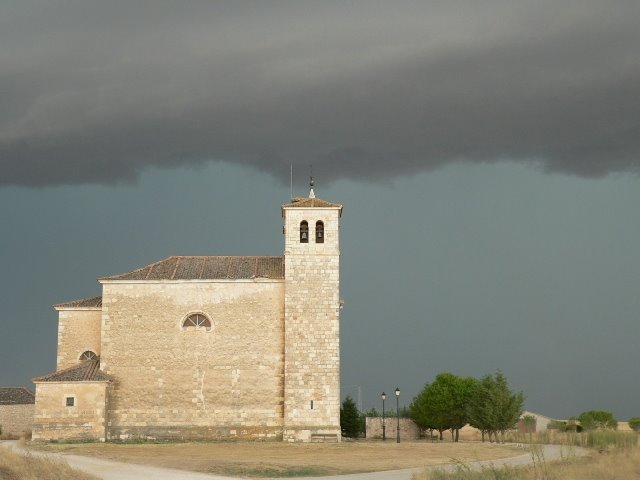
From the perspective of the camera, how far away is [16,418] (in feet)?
164

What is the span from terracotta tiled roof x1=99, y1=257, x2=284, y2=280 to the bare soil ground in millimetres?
8365

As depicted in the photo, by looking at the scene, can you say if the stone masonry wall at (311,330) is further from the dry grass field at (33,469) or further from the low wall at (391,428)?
the dry grass field at (33,469)

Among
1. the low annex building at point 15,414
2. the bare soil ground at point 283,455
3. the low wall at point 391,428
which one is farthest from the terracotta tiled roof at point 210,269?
the low wall at point 391,428

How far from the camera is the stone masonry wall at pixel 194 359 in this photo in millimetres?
39375

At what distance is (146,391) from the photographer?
3969 cm

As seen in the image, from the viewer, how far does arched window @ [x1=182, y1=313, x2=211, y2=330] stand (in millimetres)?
40406

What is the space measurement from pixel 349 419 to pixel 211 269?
1748 cm

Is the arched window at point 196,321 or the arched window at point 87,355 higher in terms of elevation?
the arched window at point 196,321

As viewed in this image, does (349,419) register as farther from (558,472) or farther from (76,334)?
(558,472)

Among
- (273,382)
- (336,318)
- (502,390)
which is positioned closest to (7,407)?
(273,382)

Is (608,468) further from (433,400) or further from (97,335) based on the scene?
(433,400)

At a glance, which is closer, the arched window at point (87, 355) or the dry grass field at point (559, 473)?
the dry grass field at point (559, 473)

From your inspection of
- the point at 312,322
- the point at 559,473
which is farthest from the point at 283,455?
the point at 559,473

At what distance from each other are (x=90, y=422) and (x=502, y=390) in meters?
22.1
